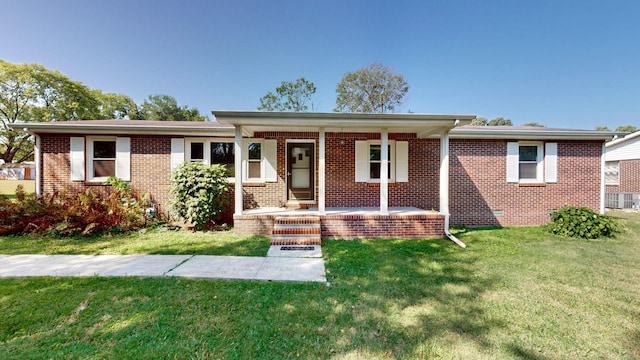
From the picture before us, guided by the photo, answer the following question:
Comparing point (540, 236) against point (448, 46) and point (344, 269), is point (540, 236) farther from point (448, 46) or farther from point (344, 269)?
point (448, 46)

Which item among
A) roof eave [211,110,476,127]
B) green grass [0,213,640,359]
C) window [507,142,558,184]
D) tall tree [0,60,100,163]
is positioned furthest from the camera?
tall tree [0,60,100,163]

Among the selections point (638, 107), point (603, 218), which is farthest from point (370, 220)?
point (638, 107)

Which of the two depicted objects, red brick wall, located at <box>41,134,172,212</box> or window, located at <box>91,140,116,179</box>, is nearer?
red brick wall, located at <box>41,134,172,212</box>

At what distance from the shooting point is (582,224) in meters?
6.53

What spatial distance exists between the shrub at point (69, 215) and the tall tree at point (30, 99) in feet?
70.4

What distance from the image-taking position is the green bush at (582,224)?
6.41 metres

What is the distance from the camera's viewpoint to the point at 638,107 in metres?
15.2

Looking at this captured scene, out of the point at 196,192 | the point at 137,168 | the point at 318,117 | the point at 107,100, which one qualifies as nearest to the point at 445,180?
the point at 318,117

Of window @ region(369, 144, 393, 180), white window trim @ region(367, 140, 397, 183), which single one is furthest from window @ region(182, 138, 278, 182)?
window @ region(369, 144, 393, 180)

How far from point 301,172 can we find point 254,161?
154cm

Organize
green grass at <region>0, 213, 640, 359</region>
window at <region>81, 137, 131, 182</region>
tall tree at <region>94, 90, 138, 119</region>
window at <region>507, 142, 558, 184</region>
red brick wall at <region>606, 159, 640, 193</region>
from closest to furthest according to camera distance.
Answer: green grass at <region>0, 213, 640, 359</region> → window at <region>81, 137, 131, 182</region> → window at <region>507, 142, 558, 184</region> → red brick wall at <region>606, 159, 640, 193</region> → tall tree at <region>94, 90, 138, 119</region>

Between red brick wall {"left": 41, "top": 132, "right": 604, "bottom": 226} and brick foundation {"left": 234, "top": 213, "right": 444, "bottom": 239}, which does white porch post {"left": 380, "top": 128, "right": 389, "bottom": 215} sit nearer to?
brick foundation {"left": 234, "top": 213, "right": 444, "bottom": 239}

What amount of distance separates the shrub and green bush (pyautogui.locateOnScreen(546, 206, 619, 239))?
11.6 m

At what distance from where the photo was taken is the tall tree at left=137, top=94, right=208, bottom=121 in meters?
33.6
